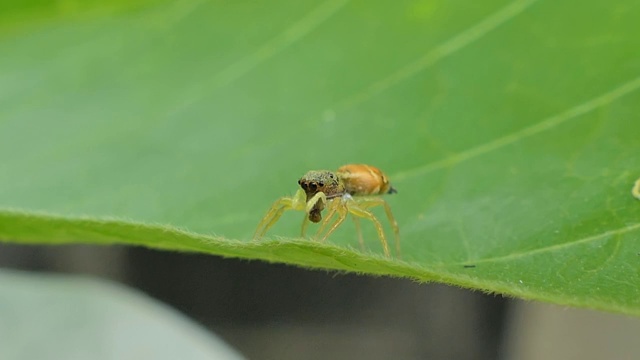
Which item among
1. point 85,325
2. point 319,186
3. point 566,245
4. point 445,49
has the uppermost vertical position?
point 445,49

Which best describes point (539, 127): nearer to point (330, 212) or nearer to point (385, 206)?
point (385, 206)

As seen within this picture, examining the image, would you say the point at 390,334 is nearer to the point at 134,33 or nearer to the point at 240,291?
the point at 240,291

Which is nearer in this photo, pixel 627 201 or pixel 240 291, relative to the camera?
pixel 627 201

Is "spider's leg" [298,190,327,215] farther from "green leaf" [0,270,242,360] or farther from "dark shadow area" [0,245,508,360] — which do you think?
"dark shadow area" [0,245,508,360]

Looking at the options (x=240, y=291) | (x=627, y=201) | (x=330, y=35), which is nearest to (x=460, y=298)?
(x=240, y=291)

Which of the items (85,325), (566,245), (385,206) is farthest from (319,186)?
(85,325)

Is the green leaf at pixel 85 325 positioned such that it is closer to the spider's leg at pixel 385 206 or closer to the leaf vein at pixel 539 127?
the spider's leg at pixel 385 206

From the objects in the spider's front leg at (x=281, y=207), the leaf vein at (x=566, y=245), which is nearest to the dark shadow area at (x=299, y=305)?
the spider's front leg at (x=281, y=207)
